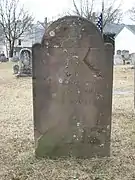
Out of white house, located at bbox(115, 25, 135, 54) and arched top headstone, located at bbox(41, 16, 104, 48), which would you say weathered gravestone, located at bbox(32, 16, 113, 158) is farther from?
white house, located at bbox(115, 25, 135, 54)

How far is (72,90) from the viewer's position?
4312 mm

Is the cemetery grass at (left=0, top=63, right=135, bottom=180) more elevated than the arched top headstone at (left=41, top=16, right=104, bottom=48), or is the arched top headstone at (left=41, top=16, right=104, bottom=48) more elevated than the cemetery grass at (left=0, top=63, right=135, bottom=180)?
the arched top headstone at (left=41, top=16, right=104, bottom=48)

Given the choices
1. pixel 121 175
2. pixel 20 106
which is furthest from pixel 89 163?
pixel 20 106

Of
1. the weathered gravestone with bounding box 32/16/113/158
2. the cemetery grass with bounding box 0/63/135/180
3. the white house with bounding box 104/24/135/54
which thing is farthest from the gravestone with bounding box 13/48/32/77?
the white house with bounding box 104/24/135/54

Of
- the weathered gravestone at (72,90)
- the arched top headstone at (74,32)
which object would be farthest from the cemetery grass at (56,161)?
the arched top headstone at (74,32)

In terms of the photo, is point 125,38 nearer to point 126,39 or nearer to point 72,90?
point 126,39

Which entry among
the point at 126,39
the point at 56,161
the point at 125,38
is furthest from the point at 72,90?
Answer: the point at 125,38

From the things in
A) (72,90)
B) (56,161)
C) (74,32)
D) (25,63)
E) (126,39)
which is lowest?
(56,161)

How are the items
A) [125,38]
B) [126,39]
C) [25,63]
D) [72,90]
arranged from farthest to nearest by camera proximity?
1. [125,38]
2. [126,39]
3. [25,63]
4. [72,90]

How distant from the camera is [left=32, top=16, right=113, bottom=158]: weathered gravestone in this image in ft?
13.8

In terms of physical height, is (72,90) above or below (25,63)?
below

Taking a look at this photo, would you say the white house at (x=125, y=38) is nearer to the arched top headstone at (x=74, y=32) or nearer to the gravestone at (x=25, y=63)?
the gravestone at (x=25, y=63)

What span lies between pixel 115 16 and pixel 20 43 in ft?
60.3

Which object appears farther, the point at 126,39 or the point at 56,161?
the point at 126,39
